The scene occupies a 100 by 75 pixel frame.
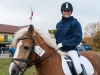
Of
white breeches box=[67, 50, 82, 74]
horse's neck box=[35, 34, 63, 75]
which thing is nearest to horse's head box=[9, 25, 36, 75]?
horse's neck box=[35, 34, 63, 75]

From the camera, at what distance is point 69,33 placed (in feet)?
16.9

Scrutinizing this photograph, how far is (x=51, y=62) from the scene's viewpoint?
475cm

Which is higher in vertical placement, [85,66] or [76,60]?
[76,60]

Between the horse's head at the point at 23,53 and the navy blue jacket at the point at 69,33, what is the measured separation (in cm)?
95

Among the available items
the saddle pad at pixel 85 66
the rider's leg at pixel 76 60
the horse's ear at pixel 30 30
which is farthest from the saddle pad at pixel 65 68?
the horse's ear at pixel 30 30

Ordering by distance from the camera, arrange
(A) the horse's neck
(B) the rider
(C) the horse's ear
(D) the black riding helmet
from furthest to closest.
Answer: (D) the black riding helmet
(B) the rider
(A) the horse's neck
(C) the horse's ear

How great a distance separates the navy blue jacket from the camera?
500 cm

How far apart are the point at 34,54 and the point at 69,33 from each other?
1.18 metres

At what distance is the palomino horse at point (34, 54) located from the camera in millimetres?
4133

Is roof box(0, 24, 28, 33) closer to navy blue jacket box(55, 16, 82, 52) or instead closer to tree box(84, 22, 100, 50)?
tree box(84, 22, 100, 50)

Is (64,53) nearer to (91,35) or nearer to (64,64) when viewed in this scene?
(64,64)

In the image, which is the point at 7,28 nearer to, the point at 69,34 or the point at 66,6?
the point at 66,6

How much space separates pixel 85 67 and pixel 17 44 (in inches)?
78.0

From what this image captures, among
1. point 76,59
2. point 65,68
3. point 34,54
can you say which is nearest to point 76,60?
point 76,59
